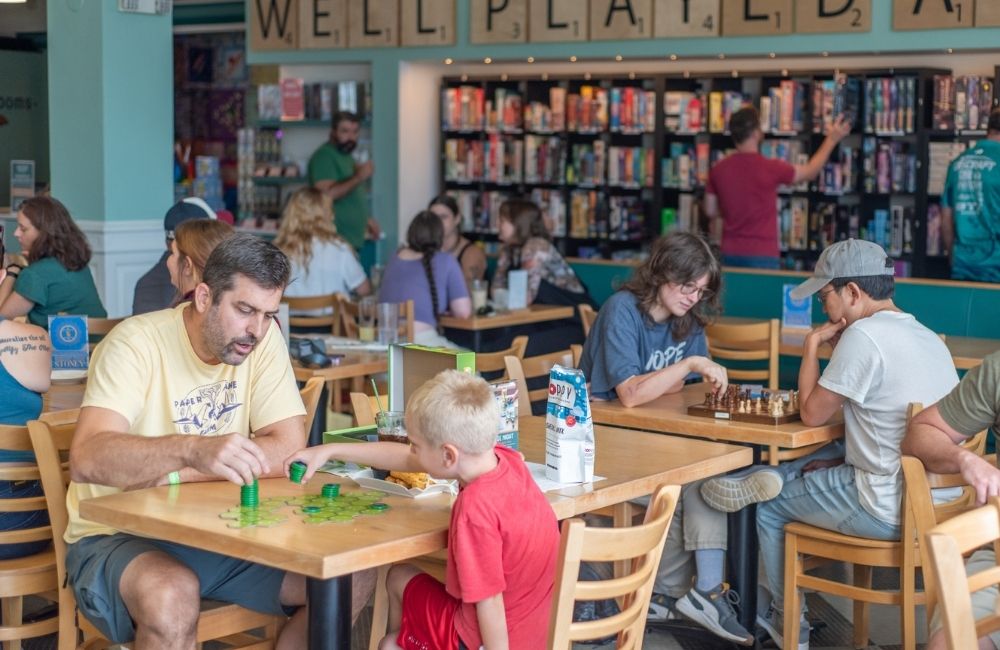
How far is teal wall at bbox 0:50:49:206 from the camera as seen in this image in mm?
15680

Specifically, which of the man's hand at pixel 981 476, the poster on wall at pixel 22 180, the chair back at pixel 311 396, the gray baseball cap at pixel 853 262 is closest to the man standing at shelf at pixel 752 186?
the gray baseball cap at pixel 853 262

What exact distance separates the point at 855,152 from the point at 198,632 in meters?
6.69

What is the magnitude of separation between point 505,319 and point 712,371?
2753mm

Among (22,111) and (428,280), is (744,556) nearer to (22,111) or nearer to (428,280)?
(428,280)

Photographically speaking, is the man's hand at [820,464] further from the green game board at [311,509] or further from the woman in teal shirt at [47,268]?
the woman in teal shirt at [47,268]

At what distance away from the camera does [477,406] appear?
9.39 feet

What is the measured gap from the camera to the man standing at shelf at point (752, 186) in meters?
8.27

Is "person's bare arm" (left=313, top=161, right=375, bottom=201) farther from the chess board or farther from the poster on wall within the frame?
the chess board

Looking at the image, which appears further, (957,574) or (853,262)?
(853,262)

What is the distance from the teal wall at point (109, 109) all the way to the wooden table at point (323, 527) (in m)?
5.41

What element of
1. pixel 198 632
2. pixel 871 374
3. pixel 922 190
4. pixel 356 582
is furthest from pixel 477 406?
pixel 922 190

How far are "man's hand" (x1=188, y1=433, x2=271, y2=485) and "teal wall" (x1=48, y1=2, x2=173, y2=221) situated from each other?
5.56 meters

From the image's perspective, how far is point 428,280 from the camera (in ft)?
22.7

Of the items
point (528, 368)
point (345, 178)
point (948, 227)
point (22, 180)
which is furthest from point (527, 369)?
point (22, 180)
